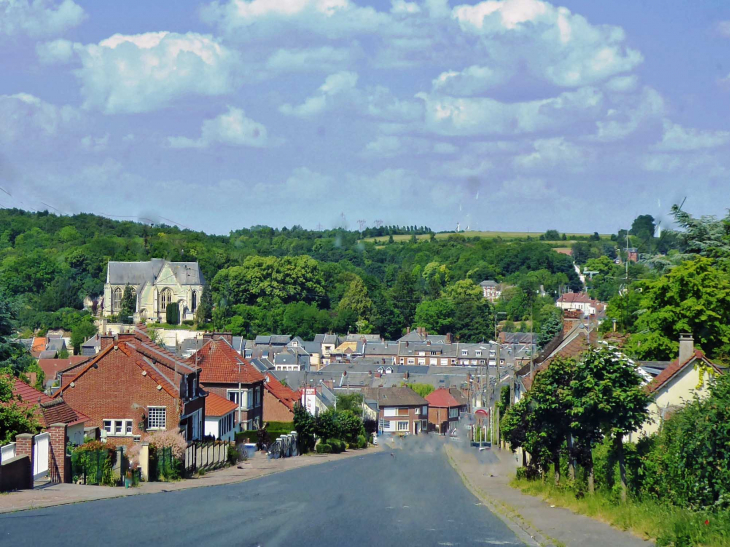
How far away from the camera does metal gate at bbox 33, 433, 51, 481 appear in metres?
25.9

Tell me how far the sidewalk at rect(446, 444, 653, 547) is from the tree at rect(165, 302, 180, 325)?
137m

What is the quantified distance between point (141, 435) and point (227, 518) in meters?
25.6

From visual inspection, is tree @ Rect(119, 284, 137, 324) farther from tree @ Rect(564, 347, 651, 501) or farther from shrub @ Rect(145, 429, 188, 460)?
tree @ Rect(564, 347, 651, 501)

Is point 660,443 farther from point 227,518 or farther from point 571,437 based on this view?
point 227,518

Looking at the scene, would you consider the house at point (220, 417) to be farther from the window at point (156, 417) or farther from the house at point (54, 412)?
the house at point (54, 412)

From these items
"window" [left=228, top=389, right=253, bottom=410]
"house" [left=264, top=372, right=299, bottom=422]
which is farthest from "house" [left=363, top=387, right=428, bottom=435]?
"window" [left=228, top=389, right=253, bottom=410]

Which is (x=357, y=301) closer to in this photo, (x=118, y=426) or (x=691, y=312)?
(x=118, y=426)

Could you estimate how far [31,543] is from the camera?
49.0 ft

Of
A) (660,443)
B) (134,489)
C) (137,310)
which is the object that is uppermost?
(137,310)

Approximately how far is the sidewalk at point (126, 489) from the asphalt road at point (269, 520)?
2.22 ft

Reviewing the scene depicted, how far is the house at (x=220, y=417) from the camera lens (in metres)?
52.0

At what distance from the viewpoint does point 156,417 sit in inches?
1757

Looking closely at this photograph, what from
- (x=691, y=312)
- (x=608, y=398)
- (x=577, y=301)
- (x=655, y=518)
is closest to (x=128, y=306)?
(x=577, y=301)

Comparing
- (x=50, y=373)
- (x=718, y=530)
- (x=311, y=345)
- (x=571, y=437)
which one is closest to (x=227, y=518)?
(x=718, y=530)
